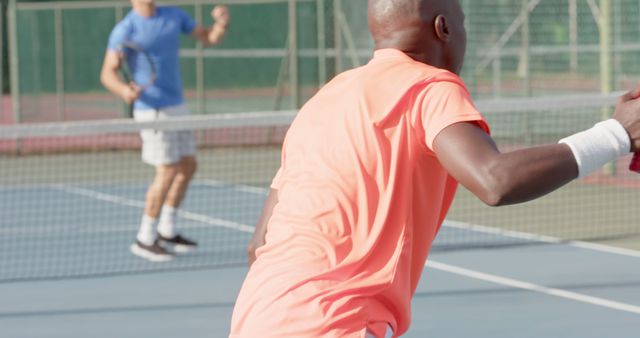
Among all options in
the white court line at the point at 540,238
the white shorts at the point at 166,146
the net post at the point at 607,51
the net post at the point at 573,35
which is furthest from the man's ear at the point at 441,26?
the net post at the point at 573,35

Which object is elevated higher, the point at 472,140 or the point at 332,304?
the point at 472,140

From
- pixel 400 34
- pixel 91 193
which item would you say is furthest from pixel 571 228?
pixel 400 34

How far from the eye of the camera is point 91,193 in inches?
507

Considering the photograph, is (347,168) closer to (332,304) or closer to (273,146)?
(332,304)

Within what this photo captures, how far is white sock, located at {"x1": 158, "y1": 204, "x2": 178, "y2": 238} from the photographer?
866 cm

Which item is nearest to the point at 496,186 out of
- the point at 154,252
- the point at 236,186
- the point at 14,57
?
the point at 154,252

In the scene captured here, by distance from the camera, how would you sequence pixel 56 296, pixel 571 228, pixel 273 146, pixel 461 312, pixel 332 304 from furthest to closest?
pixel 273 146
pixel 571 228
pixel 56 296
pixel 461 312
pixel 332 304

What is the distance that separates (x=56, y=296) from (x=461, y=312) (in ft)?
7.29

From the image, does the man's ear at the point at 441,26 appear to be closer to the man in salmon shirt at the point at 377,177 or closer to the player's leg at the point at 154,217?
the man in salmon shirt at the point at 377,177

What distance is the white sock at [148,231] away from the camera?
27.8 feet

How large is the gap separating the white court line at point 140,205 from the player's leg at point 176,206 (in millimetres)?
1146

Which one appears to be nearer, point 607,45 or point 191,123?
point 191,123

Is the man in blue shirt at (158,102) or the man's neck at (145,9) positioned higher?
the man's neck at (145,9)

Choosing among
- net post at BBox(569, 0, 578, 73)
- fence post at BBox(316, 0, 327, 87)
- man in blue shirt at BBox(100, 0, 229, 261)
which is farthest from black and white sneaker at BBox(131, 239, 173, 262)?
fence post at BBox(316, 0, 327, 87)
